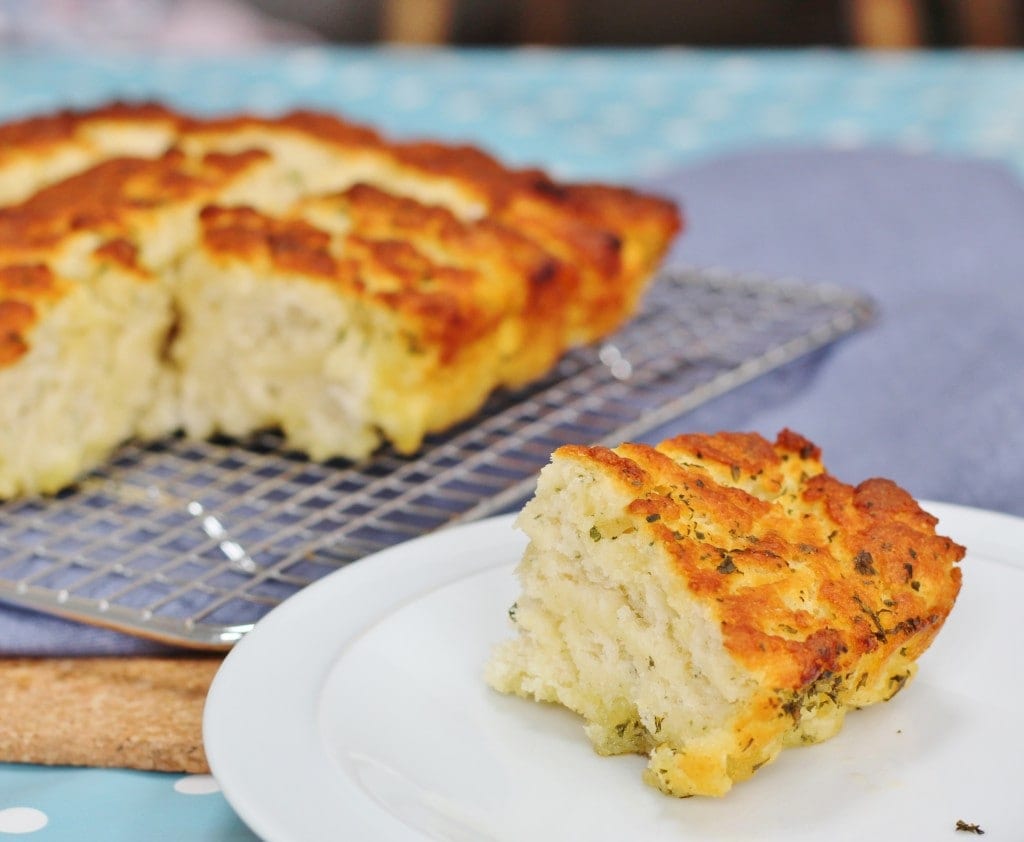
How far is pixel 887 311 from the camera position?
3.54m

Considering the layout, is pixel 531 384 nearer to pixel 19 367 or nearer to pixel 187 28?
pixel 19 367

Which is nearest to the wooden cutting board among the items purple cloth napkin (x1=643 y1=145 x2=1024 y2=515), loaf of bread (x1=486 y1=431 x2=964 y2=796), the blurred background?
loaf of bread (x1=486 y1=431 x2=964 y2=796)

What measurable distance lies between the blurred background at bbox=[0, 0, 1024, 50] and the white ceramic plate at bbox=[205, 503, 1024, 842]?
7636 millimetres

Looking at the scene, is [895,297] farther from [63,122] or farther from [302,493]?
[63,122]

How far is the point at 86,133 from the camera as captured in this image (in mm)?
3600

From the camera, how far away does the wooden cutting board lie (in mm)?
1811

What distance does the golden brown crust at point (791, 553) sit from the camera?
149cm

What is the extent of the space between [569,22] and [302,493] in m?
7.52

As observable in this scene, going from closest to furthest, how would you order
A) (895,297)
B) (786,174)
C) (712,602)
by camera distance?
(712,602) < (895,297) < (786,174)

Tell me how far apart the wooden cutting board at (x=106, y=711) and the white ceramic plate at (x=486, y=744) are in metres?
0.26

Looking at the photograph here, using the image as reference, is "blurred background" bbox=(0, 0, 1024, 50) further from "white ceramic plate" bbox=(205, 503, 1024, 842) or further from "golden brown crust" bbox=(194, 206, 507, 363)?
"white ceramic plate" bbox=(205, 503, 1024, 842)

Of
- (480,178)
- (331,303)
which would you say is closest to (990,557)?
(331,303)

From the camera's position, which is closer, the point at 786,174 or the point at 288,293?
the point at 288,293

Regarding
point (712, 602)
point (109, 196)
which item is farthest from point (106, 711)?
point (109, 196)
